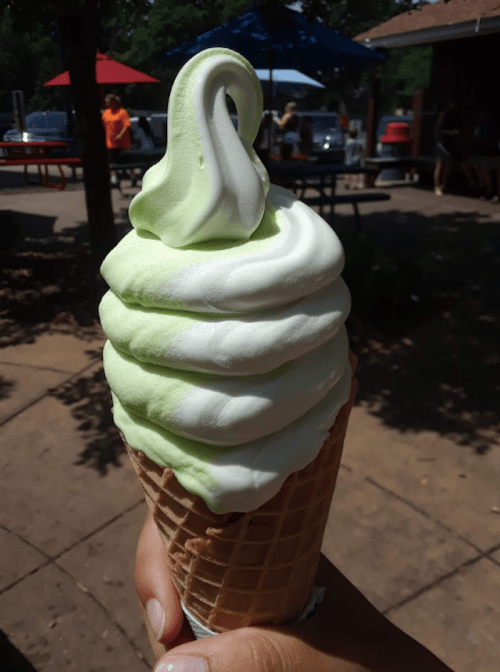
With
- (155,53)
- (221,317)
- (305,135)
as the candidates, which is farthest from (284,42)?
(155,53)

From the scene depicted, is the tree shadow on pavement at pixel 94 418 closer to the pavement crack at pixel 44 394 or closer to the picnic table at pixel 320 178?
the pavement crack at pixel 44 394

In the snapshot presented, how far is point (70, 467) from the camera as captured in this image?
14.1ft

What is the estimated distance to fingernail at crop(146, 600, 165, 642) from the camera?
2.10 meters

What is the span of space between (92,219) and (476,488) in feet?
18.9

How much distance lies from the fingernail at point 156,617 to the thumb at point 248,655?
0.30 m

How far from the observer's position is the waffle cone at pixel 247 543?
5.91 ft

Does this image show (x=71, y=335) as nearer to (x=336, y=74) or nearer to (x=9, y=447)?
(x=9, y=447)

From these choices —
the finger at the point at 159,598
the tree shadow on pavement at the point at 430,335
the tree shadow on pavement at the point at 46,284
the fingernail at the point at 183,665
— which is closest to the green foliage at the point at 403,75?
the tree shadow on pavement at the point at 430,335

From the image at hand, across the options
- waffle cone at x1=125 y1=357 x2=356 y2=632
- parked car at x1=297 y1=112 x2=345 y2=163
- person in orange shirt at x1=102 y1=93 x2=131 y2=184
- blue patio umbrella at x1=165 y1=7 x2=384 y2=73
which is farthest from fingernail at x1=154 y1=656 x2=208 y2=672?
parked car at x1=297 y1=112 x2=345 y2=163

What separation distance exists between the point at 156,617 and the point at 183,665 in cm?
43

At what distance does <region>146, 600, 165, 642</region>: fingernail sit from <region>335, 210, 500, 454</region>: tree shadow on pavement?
2.99 metres

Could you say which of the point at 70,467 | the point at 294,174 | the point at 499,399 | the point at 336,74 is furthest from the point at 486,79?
the point at 336,74

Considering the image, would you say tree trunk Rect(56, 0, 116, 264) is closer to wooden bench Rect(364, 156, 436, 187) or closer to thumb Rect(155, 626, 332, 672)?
thumb Rect(155, 626, 332, 672)

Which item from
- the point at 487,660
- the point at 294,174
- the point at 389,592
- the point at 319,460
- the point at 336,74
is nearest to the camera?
the point at 319,460
